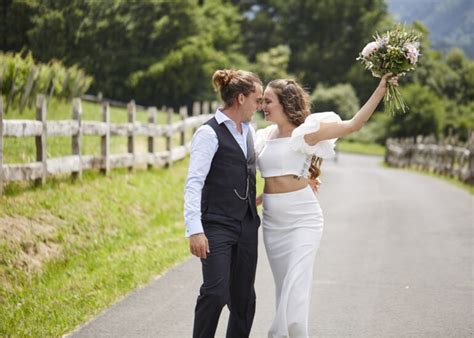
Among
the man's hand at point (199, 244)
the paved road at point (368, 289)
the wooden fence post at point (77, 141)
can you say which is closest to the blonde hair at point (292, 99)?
the man's hand at point (199, 244)

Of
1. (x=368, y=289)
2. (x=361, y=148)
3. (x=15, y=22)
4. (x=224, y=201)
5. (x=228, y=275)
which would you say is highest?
(x=15, y=22)

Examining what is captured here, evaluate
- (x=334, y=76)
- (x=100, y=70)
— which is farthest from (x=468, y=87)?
(x=100, y=70)

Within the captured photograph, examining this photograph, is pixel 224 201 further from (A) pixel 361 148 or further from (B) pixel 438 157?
(A) pixel 361 148

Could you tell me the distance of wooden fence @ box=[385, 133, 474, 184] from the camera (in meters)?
25.5

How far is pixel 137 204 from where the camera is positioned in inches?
538

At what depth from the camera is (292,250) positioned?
5469 mm

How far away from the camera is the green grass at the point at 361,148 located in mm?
63812

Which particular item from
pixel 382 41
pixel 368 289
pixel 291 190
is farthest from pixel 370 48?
pixel 368 289

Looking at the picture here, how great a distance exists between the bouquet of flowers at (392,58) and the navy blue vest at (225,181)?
103 centimetres

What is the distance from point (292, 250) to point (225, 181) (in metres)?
0.66

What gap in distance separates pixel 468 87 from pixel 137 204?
62.2 m

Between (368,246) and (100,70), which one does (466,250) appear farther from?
(100,70)

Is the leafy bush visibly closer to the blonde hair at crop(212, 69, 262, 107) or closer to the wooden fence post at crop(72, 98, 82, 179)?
the wooden fence post at crop(72, 98, 82, 179)

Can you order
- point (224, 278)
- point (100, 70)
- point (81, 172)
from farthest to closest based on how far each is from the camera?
point (100, 70)
point (81, 172)
point (224, 278)
